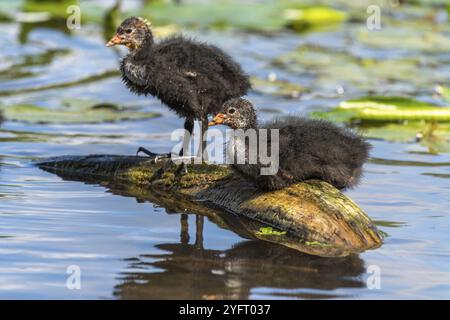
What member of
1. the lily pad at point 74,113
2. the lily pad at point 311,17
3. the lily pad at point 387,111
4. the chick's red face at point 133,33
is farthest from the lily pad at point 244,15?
the chick's red face at point 133,33

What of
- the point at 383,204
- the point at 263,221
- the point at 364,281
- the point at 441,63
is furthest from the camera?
the point at 441,63

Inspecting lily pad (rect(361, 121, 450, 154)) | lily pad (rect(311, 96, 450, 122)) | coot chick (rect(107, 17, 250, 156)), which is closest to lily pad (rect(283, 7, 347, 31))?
lily pad (rect(311, 96, 450, 122))

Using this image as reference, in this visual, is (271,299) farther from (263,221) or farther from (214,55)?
(214,55)

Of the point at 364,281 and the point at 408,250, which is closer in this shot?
the point at 364,281

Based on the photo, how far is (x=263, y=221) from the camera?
26.6 ft

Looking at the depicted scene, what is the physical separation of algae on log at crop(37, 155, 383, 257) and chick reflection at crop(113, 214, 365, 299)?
0.75 ft

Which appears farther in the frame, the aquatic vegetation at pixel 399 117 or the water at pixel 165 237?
the aquatic vegetation at pixel 399 117

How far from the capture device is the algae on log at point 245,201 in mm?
7598

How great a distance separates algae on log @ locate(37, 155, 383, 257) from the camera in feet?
24.9

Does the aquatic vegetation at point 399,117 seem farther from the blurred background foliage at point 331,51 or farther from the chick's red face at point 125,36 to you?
the chick's red face at point 125,36

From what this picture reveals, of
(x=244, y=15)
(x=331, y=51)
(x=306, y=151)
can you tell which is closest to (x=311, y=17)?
(x=244, y=15)

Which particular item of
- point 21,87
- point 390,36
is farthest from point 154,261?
point 390,36

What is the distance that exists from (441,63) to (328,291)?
10064 millimetres

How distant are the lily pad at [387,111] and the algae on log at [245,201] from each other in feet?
9.29
